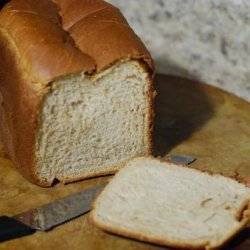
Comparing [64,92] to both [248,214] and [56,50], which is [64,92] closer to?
[56,50]

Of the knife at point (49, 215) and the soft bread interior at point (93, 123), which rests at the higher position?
the soft bread interior at point (93, 123)

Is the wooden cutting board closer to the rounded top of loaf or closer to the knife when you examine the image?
the knife

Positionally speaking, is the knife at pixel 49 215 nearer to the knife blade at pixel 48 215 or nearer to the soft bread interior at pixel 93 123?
the knife blade at pixel 48 215

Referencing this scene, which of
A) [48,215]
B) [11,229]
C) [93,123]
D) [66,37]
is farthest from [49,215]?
[66,37]

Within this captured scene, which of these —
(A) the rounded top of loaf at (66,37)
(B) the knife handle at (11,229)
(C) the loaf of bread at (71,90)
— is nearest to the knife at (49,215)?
(B) the knife handle at (11,229)

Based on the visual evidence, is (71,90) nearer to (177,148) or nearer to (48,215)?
(48,215)
